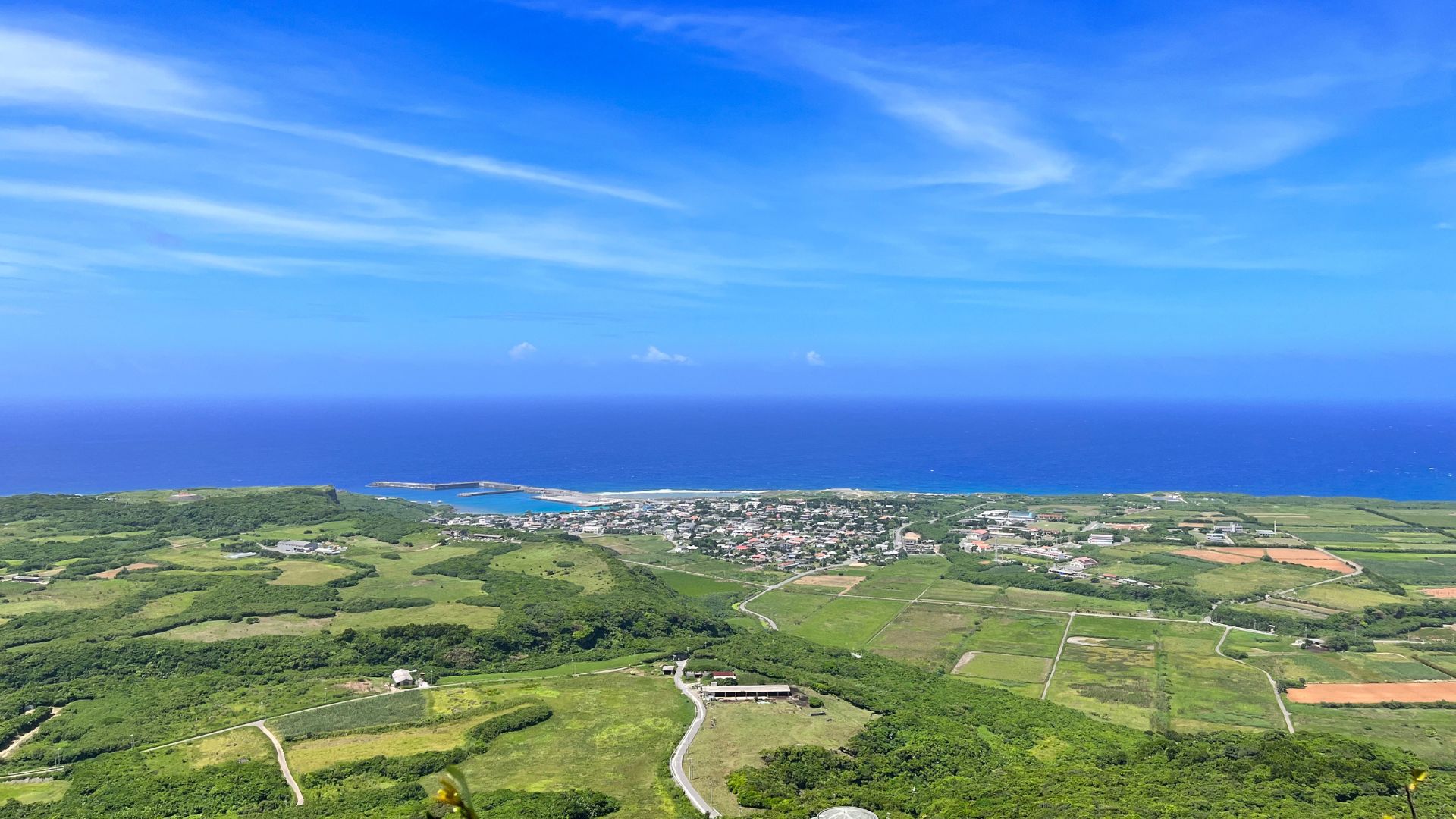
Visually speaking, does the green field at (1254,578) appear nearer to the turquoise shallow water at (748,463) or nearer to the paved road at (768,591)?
the paved road at (768,591)

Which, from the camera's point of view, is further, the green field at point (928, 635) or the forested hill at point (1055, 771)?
the green field at point (928, 635)

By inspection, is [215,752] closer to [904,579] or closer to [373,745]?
[373,745]

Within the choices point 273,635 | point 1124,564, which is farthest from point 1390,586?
point 273,635

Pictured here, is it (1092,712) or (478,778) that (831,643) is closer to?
(1092,712)

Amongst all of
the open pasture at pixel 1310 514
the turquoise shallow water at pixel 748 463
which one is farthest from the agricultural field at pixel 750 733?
the open pasture at pixel 1310 514

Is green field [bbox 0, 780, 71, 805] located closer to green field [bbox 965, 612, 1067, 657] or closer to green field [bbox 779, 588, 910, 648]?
green field [bbox 779, 588, 910, 648]

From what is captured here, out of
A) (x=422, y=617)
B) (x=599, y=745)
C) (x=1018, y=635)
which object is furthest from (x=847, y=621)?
(x=599, y=745)

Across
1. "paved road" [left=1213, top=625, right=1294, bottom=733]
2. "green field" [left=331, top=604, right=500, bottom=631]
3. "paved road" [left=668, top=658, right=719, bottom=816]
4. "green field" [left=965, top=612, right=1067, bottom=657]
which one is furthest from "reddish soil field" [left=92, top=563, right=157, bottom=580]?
"paved road" [left=1213, top=625, right=1294, bottom=733]
